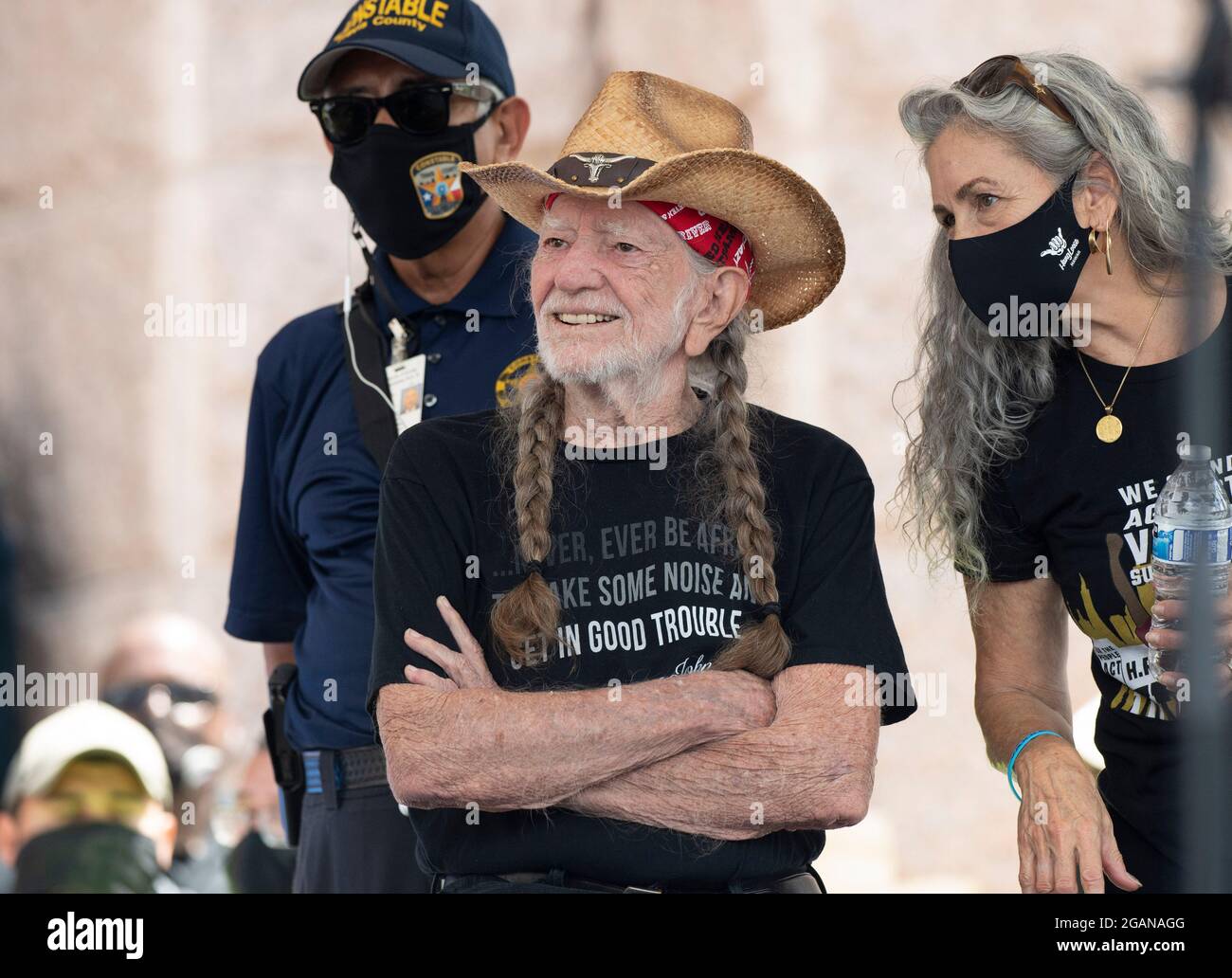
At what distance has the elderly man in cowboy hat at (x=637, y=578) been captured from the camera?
7.95 ft

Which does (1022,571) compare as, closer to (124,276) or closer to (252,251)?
(252,251)

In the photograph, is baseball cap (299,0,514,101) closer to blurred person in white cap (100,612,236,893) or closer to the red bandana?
the red bandana

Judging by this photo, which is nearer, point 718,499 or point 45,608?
point 718,499

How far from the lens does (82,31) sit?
18.7 feet

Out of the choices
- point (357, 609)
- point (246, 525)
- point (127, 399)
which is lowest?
point (357, 609)

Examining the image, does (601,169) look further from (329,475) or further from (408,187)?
(329,475)

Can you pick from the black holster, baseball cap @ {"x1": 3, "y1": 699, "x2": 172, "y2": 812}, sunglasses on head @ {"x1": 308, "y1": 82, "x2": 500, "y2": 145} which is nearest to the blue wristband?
the black holster

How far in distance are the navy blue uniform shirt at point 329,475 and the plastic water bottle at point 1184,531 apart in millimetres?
1326

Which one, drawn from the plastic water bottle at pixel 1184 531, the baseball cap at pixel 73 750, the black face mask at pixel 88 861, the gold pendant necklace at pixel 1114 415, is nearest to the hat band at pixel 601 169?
the gold pendant necklace at pixel 1114 415

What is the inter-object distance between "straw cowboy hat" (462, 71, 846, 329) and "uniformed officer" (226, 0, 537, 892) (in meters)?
0.32

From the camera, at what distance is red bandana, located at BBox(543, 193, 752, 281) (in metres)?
2.81

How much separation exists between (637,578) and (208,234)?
3.55 m

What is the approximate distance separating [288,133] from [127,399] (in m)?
1.16
